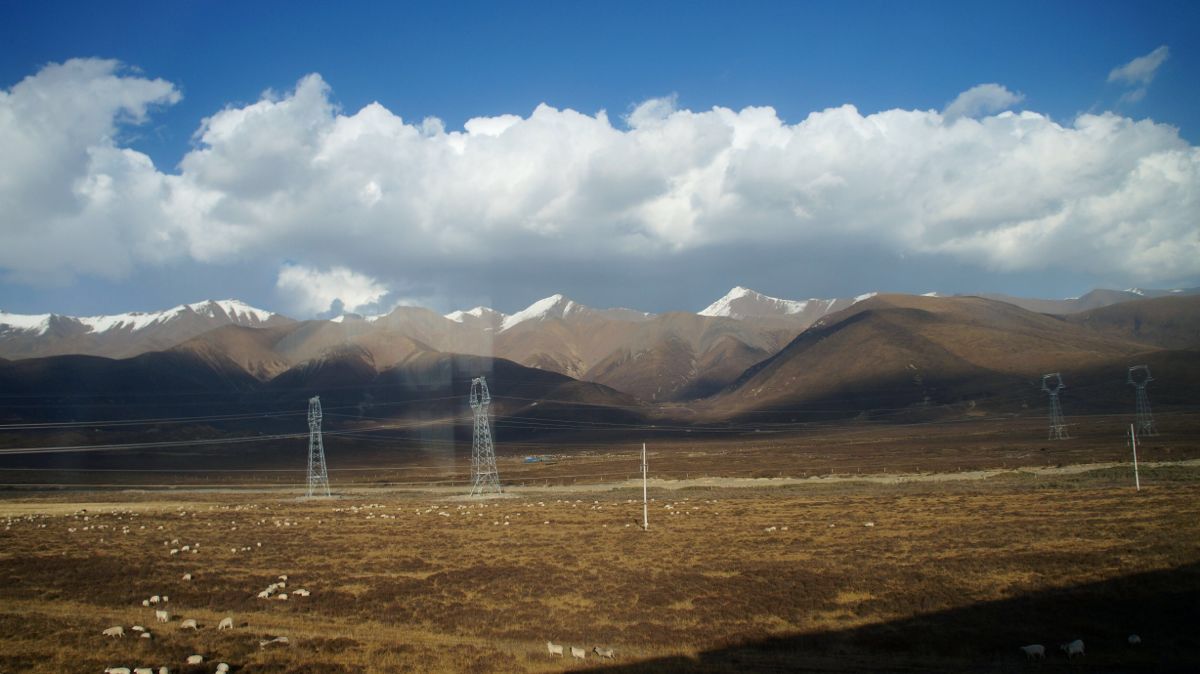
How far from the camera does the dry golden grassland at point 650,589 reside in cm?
1844

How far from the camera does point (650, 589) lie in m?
25.3

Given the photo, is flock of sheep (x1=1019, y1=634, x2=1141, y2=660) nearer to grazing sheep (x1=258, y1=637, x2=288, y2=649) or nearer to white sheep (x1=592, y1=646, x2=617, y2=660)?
white sheep (x1=592, y1=646, x2=617, y2=660)

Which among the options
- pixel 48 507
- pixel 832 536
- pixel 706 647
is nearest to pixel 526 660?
pixel 706 647

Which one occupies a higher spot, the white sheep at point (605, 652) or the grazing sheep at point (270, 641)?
the grazing sheep at point (270, 641)

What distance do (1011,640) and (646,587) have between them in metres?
11.0

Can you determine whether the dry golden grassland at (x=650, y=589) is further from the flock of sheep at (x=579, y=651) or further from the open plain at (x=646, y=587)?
the flock of sheep at (x=579, y=651)

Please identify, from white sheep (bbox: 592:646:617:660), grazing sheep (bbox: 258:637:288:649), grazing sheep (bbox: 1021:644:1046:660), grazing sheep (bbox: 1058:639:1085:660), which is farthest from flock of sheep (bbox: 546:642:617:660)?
grazing sheep (bbox: 1058:639:1085:660)

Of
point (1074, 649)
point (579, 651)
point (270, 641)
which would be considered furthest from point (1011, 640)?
point (270, 641)

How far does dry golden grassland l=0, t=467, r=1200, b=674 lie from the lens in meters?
18.4

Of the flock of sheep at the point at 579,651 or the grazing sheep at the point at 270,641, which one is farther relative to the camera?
the grazing sheep at the point at 270,641

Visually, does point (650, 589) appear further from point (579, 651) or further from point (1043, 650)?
point (1043, 650)

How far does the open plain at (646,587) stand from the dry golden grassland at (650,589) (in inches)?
4.2

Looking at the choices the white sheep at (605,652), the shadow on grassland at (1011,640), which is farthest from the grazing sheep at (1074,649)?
the white sheep at (605,652)

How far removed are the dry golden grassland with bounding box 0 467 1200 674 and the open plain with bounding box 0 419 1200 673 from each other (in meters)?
0.11
